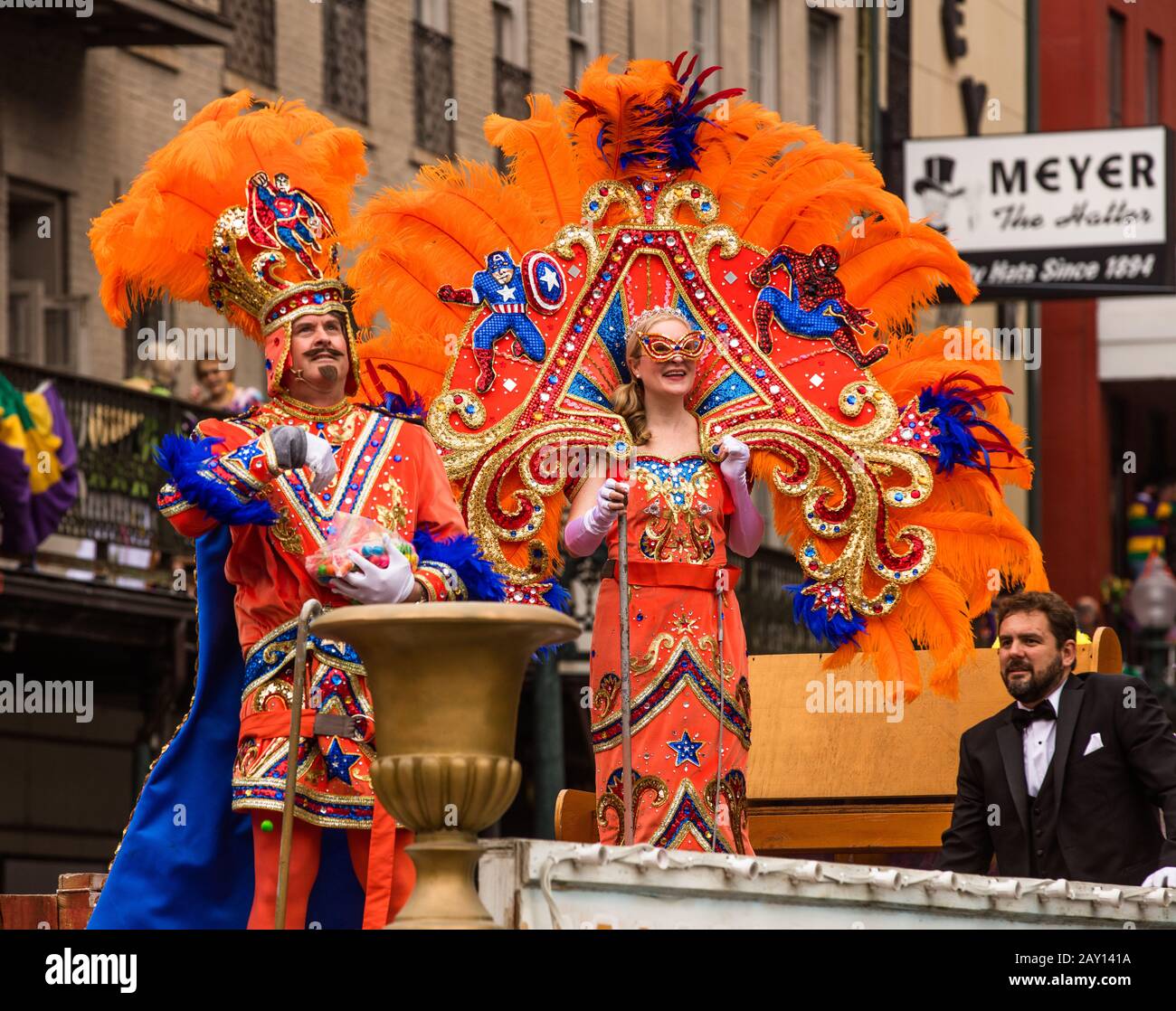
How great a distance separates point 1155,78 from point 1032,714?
29203 mm

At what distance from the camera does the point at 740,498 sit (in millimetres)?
8289

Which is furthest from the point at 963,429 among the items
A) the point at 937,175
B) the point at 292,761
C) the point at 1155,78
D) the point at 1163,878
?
the point at 1155,78

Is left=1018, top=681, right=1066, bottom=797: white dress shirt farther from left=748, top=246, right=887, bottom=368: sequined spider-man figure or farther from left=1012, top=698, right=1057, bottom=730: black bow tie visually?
left=748, top=246, right=887, bottom=368: sequined spider-man figure

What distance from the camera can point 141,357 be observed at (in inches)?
726

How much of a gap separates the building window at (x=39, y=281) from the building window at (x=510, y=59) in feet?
20.7

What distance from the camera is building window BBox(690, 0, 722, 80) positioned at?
90.8 ft

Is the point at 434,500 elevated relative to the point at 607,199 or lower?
lower

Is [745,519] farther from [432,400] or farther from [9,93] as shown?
[9,93]

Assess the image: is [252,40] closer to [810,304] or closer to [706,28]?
[706,28]

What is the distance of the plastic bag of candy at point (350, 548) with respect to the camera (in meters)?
6.69
